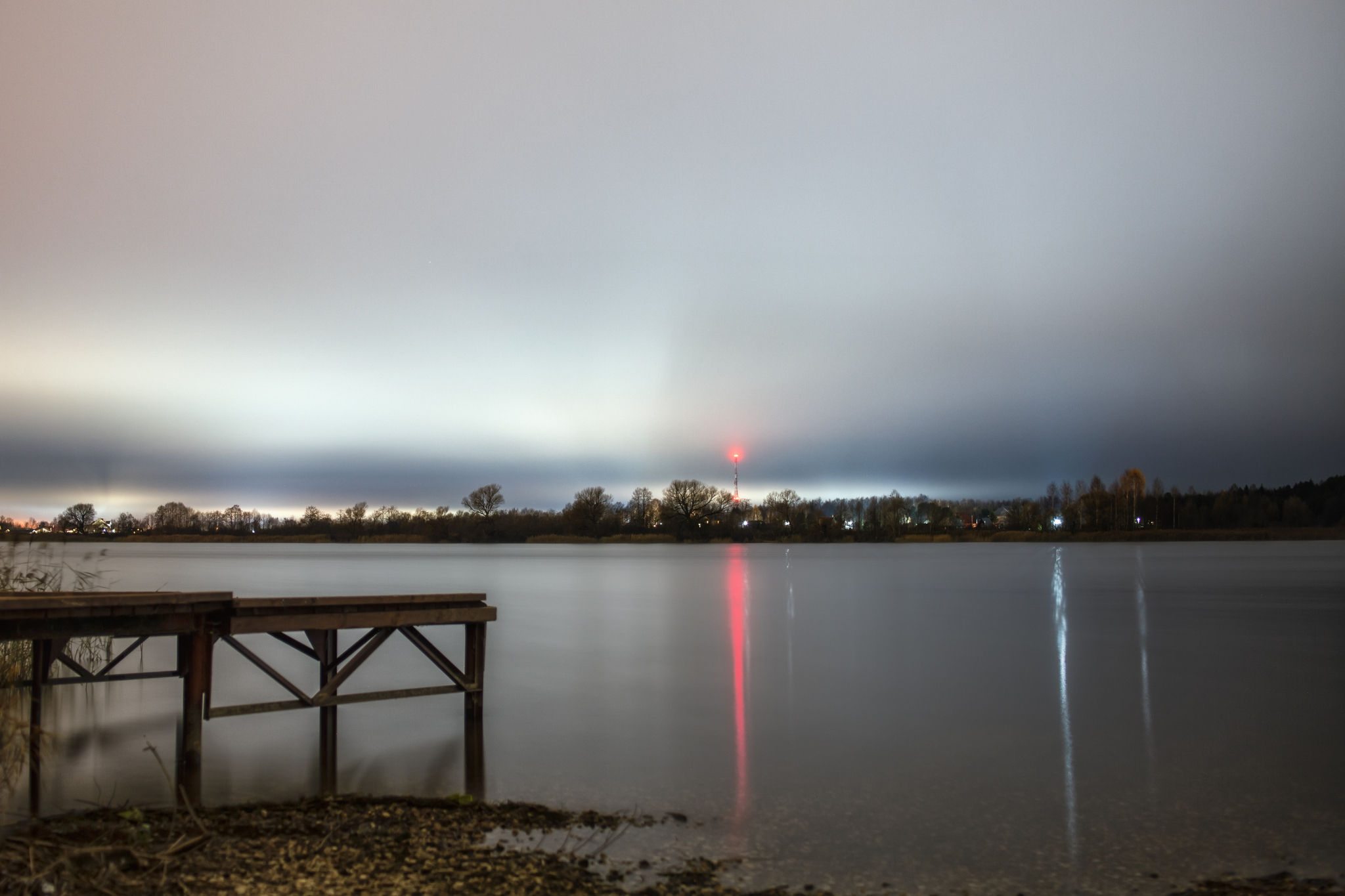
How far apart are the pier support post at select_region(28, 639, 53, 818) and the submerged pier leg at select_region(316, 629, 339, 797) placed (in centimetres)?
287

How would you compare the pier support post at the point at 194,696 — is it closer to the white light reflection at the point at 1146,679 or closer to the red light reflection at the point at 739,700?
the red light reflection at the point at 739,700

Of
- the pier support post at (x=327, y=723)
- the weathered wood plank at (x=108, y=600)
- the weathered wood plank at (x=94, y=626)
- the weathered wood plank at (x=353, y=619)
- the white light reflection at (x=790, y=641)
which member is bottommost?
the white light reflection at (x=790, y=641)

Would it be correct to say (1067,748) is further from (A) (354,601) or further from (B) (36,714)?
(B) (36,714)

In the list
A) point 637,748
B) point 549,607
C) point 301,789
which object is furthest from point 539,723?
point 549,607

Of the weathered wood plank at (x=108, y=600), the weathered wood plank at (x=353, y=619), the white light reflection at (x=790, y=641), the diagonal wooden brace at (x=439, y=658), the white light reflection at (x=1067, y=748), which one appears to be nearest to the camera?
the white light reflection at (x=1067, y=748)

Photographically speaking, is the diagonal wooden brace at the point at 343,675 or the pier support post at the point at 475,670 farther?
the pier support post at the point at 475,670

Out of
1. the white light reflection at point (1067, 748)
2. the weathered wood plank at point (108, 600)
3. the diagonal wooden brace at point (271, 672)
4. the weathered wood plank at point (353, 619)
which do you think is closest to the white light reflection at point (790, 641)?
the white light reflection at point (1067, 748)

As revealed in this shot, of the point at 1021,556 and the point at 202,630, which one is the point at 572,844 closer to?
the point at 202,630

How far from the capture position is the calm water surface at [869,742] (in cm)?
885

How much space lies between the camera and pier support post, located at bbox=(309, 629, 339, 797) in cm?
1152

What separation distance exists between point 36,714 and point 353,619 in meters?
3.79

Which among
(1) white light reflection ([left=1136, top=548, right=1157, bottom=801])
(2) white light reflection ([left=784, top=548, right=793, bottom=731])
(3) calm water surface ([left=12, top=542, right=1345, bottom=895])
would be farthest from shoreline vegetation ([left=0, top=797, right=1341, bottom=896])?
(2) white light reflection ([left=784, top=548, right=793, bottom=731])

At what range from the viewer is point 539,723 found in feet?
49.9

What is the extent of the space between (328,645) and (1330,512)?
21998cm
